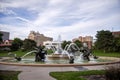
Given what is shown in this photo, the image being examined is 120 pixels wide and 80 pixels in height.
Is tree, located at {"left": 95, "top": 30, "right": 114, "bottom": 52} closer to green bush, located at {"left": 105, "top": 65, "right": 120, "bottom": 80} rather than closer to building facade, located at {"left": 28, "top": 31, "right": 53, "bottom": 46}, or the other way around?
green bush, located at {"left": 105, "top": 65, "right": 120, "bottom": 80}

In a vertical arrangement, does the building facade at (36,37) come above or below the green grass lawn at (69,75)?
above

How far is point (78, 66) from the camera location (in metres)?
14.1

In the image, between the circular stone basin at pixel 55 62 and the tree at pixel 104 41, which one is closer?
the circular stone basin at pixel 55 62

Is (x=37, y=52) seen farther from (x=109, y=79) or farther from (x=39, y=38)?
(x=39, y=38)

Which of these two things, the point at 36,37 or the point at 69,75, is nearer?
the point at 69,75

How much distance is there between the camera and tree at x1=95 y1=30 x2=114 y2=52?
55500mm

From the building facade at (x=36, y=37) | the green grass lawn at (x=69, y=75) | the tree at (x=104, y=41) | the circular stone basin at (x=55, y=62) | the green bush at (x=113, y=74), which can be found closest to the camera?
the green bush at (x=113, y=74)

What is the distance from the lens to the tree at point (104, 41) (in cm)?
5550

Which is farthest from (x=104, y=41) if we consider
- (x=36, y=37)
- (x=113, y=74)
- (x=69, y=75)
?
(x=36, y=37)

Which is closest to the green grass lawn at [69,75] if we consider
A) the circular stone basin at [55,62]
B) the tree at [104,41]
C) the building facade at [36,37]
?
the circular stone basin at [55,62]

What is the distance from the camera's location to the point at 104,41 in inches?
2233

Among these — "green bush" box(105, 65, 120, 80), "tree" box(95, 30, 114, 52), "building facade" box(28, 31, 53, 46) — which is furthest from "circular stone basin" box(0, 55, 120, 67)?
"building facade" box(28, 31, 53, 46)

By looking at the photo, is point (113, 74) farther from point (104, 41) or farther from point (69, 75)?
point (104, 41)

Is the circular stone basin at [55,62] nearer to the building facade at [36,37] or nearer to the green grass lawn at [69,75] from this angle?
the green grass lawn at [69,75]
